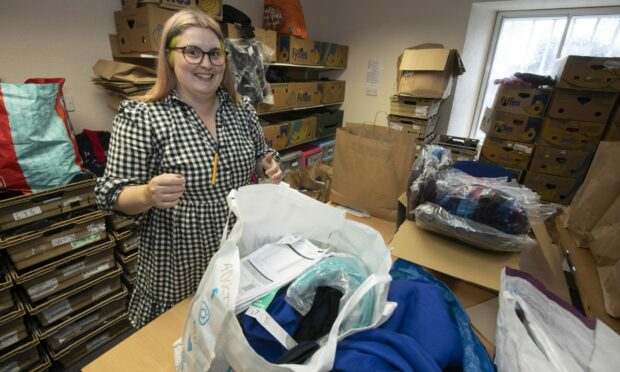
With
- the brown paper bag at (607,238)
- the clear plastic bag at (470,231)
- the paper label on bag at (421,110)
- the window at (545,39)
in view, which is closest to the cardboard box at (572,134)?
the window at (545,39)

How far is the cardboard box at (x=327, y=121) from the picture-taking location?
10.5 feet

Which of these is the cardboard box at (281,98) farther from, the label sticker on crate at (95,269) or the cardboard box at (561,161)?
the cardboard box at (561,161)

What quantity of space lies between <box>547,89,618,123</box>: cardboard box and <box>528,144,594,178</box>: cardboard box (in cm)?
25

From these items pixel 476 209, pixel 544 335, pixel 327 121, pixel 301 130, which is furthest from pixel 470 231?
pixel 327 121

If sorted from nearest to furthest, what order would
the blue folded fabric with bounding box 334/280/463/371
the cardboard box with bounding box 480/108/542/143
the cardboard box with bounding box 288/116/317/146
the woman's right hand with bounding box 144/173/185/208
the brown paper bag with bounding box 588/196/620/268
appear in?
the blue folded fabric with bounding box 334/280/463/371
the woman's right hand with bounding box 144/173/185/208
the brown paper bag with bounding box 588/196/620/268
the cardboard box with bounding box 480/108/542/143
the cardboard box with bounding box 288/116/317/146

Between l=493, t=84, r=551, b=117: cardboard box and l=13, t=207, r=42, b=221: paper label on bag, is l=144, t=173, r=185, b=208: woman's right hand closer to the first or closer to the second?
l=13, t=207, r=42, b=221: paper label on bag

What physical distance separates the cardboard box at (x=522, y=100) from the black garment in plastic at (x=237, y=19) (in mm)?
2040

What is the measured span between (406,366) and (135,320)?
104 cm

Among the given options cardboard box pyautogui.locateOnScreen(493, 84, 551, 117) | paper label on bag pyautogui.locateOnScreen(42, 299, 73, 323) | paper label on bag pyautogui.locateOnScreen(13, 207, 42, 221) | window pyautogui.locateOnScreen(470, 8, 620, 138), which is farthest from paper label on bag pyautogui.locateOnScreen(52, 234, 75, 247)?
window pyautogui.locateOnScreen(470, 8, 620, 138)

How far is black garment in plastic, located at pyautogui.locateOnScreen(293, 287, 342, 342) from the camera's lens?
0.47 m

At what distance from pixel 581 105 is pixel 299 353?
2736mm

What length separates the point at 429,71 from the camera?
247cm

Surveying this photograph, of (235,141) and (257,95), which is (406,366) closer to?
(235,141)

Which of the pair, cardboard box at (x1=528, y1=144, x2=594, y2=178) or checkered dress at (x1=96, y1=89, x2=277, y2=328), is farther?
cardboard box at (x1=528, y1=144, x2=594, y2=178)
